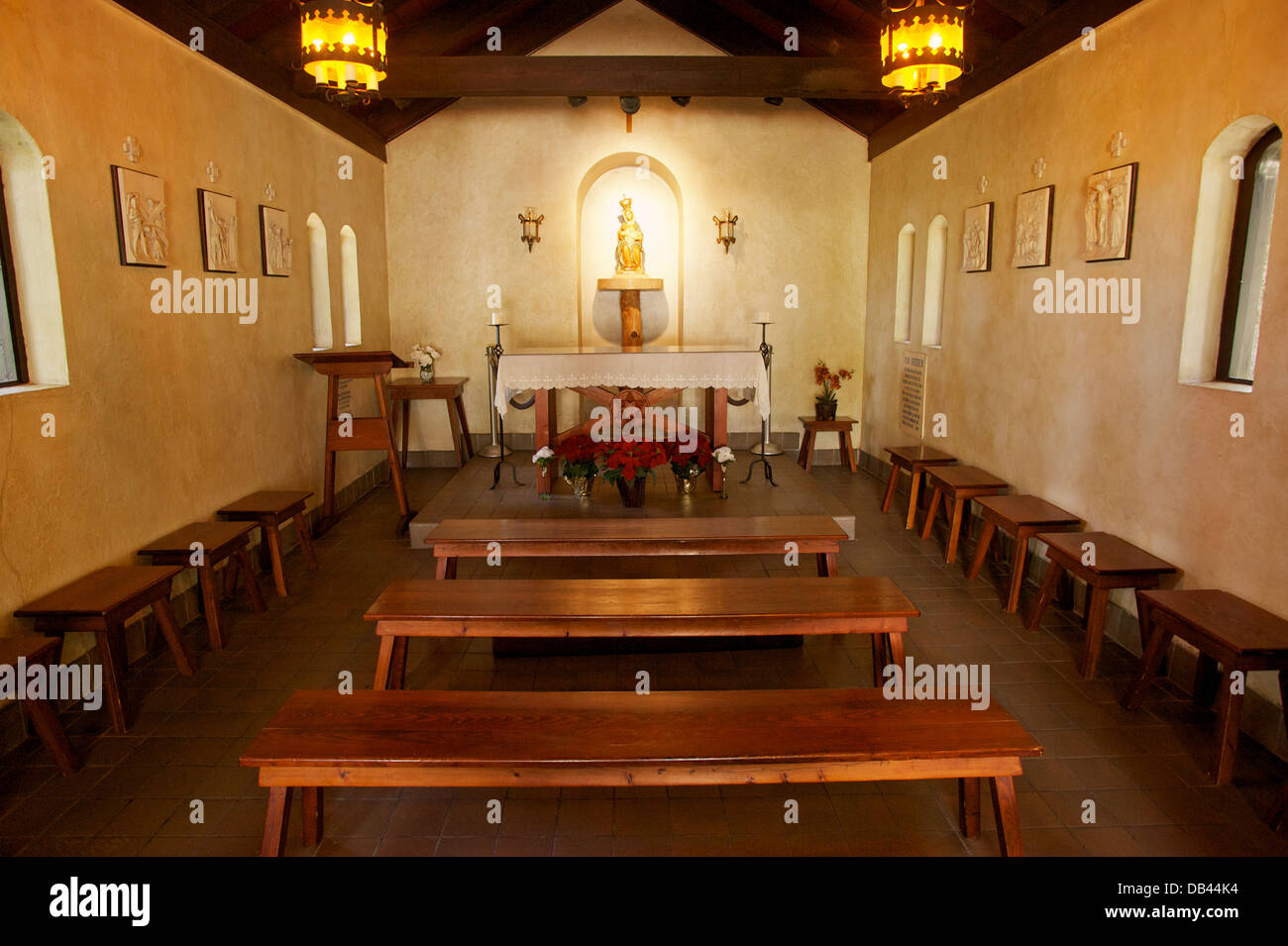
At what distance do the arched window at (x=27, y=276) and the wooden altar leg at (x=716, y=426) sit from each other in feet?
16.8

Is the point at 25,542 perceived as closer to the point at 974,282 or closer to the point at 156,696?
the point at 156,696

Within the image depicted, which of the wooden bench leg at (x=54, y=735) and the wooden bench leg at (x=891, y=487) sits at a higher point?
the wooden bench leg at (x=891, y=487)

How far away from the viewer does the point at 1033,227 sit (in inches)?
251

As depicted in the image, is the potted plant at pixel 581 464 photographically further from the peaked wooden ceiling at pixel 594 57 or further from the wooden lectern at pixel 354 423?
the peaked wooden ceiling at pixel 594 57

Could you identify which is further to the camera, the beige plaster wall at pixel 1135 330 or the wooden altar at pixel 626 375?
the wooden altar at pixel 626 375

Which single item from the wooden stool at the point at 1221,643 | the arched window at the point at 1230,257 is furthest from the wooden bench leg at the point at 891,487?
the wooden stool at the point at 1221,643

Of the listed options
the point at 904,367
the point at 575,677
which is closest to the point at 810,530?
the point at 575,677

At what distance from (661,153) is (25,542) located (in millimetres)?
8306

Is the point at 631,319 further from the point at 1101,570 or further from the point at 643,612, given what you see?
the point at 643,612

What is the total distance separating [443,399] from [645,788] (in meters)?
7.88

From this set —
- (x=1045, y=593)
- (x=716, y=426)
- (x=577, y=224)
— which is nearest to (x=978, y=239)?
(x=716, y=426)

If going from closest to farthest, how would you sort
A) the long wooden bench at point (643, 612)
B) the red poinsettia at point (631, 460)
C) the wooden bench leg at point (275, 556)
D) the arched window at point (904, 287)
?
1. the long wooden bench at point (643, 612)
2. the wooden bench leg at point (275, 556)
3. the red poinsettia at point (631, 460)
4. the arched window at point (904, 287)

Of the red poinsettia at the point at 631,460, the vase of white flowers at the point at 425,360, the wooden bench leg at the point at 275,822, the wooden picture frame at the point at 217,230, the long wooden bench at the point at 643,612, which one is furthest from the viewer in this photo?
the vase of white flowers at the point at 425,360

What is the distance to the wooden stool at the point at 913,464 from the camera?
7762 mm
